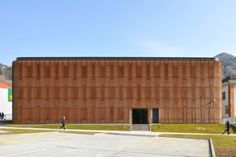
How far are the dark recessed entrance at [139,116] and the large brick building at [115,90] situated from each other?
33.2 inches

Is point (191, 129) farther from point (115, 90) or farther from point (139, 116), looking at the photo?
point (115, 90)

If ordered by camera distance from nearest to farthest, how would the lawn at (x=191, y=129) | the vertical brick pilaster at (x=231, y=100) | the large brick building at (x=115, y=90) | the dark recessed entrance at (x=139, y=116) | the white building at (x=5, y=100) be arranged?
the lawn at (x=191, y=129), the large brick building at (x=115, y=90), the dark recessed entrance at (x=139, y=116), the vertical brick pilaster at (x=231, y=100), the white building at (x=5, y=100)

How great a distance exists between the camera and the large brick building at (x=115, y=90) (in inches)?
2923

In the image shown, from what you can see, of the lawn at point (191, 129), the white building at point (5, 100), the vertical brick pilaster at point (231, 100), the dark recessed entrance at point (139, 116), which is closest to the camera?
the lawn at point (191, 129)

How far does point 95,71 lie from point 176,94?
14.5 m

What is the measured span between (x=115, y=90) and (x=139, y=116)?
249 inches

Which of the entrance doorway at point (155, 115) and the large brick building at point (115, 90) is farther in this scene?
the entrance doorway at point (155, 115)

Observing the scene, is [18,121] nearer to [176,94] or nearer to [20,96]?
[20,96]

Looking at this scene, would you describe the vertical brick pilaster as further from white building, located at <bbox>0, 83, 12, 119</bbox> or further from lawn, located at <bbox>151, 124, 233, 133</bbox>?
white building, located at <bbox>0, 83, 12, 119</bbox>

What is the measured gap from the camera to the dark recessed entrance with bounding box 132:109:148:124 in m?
75.3

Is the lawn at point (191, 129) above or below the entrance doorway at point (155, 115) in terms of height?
below

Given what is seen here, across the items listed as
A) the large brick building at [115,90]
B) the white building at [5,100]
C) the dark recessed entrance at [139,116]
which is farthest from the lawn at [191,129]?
the white building at [5,100]

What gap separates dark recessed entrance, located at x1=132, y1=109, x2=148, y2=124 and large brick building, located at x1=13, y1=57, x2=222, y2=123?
2.77 feet

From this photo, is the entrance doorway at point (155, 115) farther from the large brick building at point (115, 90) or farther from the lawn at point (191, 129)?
the lawn at point (191, 129)
